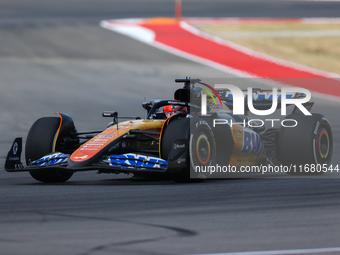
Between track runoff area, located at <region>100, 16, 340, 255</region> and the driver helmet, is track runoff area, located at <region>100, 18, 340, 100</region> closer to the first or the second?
track runoff area, located at <region>100, 16, 340, 255</region>

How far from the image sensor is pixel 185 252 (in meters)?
4.58

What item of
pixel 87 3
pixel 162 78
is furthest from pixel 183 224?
pixel 87 3

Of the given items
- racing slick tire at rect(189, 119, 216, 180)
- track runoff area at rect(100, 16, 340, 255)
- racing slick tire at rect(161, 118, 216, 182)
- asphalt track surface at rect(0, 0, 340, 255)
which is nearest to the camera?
asphalt track surface at rect(0, 0, 340, 255)

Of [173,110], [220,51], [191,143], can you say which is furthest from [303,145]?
[220,51]

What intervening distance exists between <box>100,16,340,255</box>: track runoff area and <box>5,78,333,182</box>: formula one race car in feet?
34.0

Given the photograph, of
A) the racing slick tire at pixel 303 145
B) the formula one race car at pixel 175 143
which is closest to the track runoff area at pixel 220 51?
the racing slick tire at pixel 303 145

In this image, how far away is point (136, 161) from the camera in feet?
25.8

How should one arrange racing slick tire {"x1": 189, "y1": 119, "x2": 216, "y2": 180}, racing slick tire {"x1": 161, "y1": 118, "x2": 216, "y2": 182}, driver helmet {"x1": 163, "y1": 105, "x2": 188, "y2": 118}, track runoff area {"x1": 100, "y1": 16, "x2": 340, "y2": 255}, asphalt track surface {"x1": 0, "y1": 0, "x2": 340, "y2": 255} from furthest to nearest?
1. track runoff area {"x1": 100, "y1": 16, "x2": 340, "y2": 255}
2. driver helmet {"x1": 163, "y1": 105, "x2": 188, "y2": 118}
3. racing slick tire {"x1": 189, "y1": 119, "x2": 216, "y2": 180}
4. racing slick tire {"x1": 161, "y1": 118, "x2": 216, "y2": 182}
5. asphalt track surface {"x1": 0, "y1": 0, "x2": 340, "y2": 255}

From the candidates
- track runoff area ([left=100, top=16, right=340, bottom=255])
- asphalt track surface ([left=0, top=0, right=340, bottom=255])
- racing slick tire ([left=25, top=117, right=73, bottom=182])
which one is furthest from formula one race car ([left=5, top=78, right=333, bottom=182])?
track runoff area ([left=100, top=16, right=340, bottom=255])

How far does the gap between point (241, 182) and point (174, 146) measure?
1.09 meters

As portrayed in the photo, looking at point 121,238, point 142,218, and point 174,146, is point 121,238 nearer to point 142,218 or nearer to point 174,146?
point 142,218

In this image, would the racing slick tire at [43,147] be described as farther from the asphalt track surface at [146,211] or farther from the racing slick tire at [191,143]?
the racing slick tire at [191,143]

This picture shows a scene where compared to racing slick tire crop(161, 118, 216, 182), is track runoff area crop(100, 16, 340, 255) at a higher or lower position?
higher

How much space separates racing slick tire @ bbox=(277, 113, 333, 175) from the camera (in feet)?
30.2
